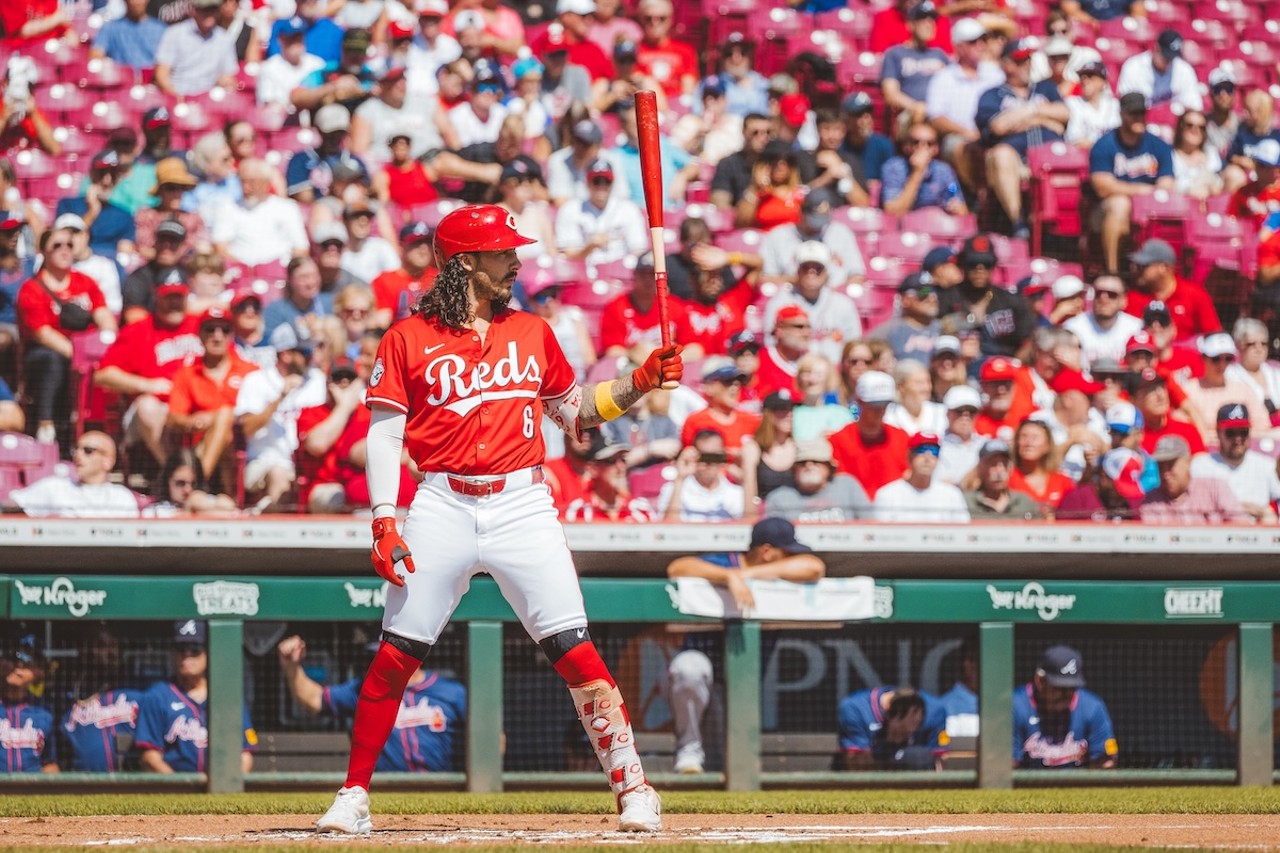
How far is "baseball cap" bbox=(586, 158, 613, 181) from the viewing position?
33.7ft

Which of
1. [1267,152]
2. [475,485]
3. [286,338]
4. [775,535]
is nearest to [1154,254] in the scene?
[1267,152]

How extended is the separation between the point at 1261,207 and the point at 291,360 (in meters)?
6.19

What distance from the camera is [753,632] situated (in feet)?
23.5

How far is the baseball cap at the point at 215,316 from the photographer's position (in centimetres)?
847

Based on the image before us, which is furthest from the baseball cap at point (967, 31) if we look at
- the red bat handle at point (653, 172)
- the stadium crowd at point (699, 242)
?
the red bat handle at point (653, 172)

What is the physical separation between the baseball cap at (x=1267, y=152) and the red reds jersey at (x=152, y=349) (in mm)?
6882

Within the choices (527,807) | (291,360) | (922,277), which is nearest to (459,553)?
(527,807)

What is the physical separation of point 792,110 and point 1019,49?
5.09ft

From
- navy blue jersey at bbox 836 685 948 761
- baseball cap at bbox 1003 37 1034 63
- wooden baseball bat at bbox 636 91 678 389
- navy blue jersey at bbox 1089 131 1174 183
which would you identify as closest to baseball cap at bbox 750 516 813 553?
navy blue jersey at bbox 836 685 948 761

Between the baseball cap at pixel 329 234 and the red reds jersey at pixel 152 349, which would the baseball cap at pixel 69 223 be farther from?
the baseball cap at pixel 329 234

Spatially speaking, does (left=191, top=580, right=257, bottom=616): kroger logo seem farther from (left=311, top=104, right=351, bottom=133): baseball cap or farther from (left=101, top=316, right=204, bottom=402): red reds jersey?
(left=311, top=104, right=351, bottom=133): baseball cap

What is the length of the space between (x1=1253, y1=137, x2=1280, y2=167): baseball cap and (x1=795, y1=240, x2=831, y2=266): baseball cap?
3.47m

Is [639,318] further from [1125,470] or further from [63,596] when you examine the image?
[63,596]

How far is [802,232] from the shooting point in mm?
10086
